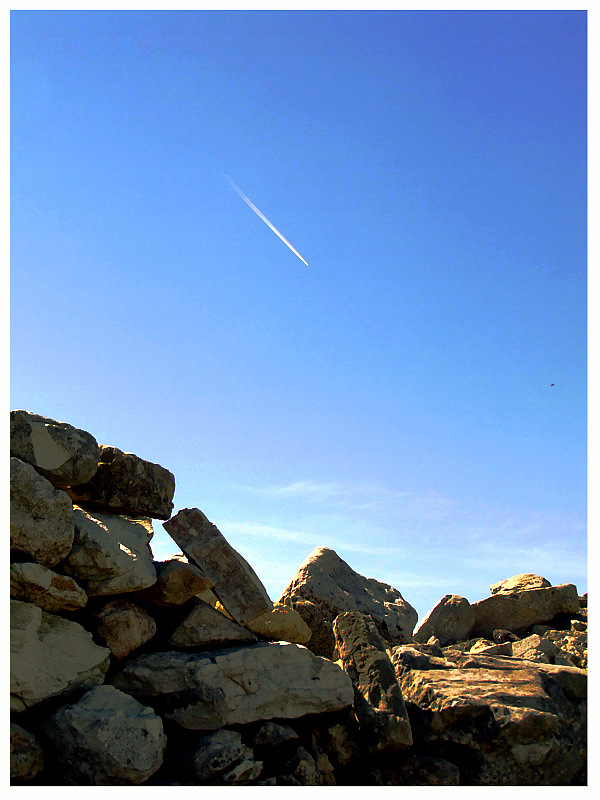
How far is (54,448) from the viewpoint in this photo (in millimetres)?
6105

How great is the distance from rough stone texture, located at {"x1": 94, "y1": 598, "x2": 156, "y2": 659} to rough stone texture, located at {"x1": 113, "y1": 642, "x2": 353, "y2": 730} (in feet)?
0.53

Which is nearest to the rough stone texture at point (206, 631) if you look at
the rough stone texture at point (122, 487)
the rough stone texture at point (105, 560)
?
the rough stone texture at point (105, 560)

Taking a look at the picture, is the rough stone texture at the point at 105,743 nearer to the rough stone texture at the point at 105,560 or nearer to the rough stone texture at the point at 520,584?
the rough stone texture at the point at 105,560

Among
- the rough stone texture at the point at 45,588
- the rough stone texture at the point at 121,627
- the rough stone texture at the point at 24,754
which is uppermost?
the rough stone texture at the point at 45,588

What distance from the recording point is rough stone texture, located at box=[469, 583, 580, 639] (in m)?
10.4

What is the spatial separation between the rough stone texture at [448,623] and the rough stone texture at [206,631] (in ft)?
15.7

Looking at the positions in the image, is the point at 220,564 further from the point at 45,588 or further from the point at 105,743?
the point at 105,743

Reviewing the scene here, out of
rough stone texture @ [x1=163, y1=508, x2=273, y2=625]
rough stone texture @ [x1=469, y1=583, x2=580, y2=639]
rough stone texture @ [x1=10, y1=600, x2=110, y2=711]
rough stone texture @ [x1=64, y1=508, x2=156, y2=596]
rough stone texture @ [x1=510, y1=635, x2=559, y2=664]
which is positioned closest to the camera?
rough stone texture @ [x1=10, y1=600, x2=110, y2=711]

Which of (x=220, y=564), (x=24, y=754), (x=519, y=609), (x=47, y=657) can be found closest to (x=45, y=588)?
(x=47, y=657)

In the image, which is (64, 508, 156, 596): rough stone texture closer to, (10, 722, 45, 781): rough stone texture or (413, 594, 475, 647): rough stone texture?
(10, 722, 45, 781): rough stone texture

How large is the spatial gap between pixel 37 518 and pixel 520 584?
8525mm

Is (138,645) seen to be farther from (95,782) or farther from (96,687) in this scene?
(95,782)

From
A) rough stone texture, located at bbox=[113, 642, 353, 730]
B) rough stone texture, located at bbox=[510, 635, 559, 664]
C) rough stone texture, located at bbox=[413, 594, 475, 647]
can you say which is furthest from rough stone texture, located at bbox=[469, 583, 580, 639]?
rough stone texture, located at bbox=[113, 642, 353, 730]

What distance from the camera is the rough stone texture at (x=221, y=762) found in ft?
16.4
